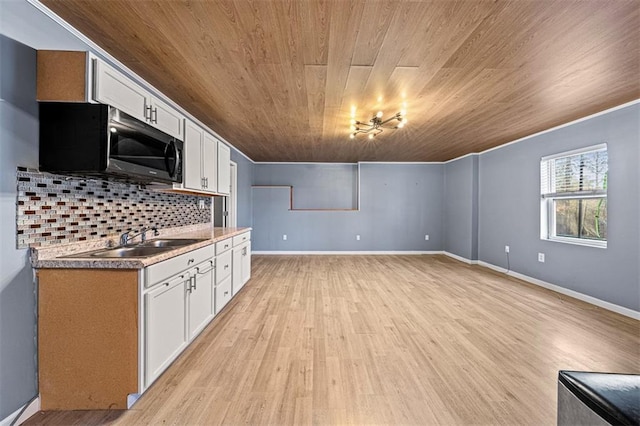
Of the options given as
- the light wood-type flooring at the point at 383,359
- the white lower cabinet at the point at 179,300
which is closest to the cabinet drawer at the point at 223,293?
the white lower cabinet at the point at 179,300

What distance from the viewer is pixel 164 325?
185 centimetres

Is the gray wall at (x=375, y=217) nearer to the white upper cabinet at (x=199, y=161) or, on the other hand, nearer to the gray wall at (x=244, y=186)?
the gray wall at (x=244, y=186)

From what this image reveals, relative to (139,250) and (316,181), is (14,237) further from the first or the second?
(316,181)

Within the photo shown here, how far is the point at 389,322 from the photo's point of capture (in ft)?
9.30

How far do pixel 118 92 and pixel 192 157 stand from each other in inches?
40.2

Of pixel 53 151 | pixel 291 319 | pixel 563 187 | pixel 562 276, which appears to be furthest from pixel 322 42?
pixel 562 276

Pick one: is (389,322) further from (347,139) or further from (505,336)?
(347,139)

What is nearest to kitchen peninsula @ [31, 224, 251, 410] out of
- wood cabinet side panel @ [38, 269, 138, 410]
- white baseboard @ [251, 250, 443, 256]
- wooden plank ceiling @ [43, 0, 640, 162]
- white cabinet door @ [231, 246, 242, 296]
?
wood cabinet side panel @ [38, 269, 138, 410]

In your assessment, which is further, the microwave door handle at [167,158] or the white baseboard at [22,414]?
the microwave door handle at [167,158]

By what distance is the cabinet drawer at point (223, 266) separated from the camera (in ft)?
9.46

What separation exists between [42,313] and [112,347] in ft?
1.46

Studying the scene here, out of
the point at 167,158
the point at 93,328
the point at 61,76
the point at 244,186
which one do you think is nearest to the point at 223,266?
the point at 167,158

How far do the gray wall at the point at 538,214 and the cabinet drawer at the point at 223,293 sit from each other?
459 cm

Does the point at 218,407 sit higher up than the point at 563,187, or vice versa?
the point at 563,187
